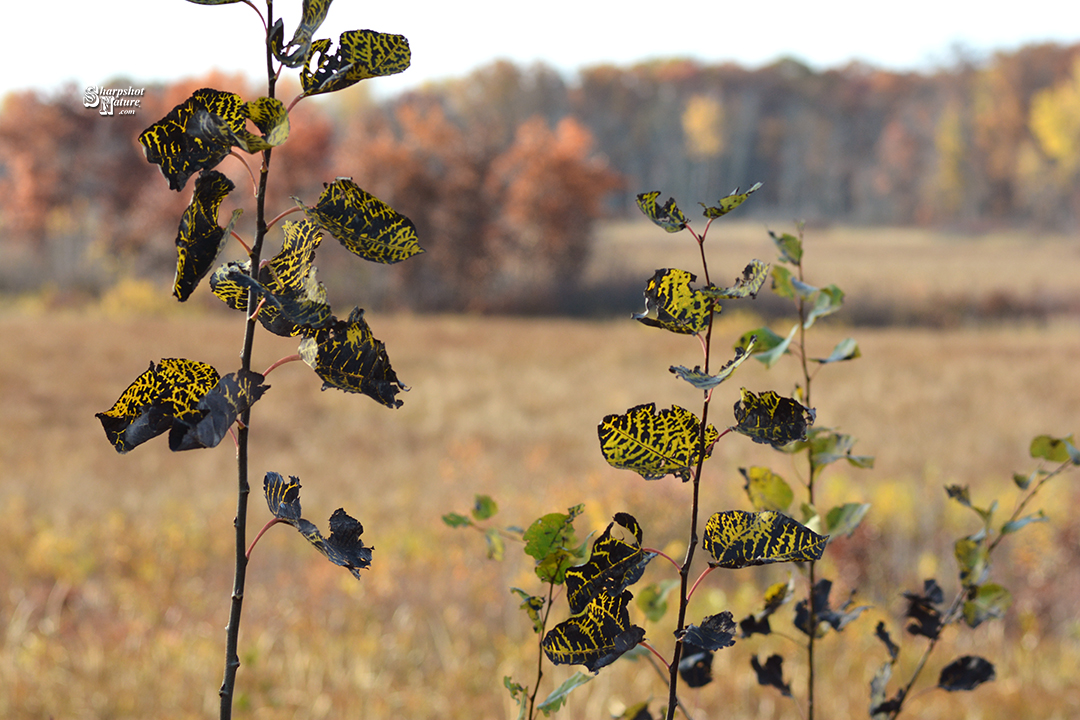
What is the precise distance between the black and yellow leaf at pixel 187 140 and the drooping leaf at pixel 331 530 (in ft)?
0.82

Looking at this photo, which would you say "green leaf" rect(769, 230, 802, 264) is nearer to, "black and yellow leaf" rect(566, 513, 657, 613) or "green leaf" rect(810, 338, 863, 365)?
"green leaf" rect(810, 338, 863, 365)

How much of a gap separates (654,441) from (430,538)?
15.0ft

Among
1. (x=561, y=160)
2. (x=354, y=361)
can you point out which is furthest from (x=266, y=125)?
(x=561, y=160)

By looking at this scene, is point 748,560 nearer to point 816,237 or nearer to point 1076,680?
point 1076,680

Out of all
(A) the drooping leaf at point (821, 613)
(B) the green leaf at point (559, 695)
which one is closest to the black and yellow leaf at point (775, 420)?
(B) the green leaf at point (559, 695)

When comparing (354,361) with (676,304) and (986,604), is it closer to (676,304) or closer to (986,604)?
(676,304)

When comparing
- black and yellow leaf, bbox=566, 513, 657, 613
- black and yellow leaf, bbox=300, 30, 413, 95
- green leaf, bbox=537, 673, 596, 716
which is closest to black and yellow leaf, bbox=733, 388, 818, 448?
black and yellow leaf, bbox=566, 513, 657, 613

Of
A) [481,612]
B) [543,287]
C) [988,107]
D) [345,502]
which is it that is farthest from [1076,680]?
[988,107]

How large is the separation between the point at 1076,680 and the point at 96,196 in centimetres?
2929

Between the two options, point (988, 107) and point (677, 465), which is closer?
point (677, 465)

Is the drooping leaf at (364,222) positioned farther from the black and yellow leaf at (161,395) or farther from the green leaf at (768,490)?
the green leaf at (768,490)

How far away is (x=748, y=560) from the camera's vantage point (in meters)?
0.76

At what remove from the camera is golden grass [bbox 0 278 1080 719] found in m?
2.75

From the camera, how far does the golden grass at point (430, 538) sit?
2.75 meters
